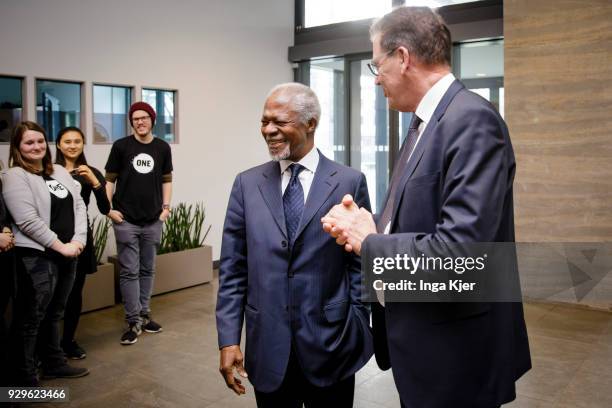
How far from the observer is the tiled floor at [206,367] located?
117 inches

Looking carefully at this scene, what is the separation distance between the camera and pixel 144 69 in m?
5.58

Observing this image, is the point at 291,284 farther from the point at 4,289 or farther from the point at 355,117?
the point at 355,117

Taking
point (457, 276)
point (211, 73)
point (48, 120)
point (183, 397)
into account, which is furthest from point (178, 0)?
point (457, 276)

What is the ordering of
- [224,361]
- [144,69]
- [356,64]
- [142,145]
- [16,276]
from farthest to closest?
[356,64] → [144,69] → [142,145] → [16,276] → [224,361]

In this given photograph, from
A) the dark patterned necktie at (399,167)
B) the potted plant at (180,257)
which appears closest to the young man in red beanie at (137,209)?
the potted plant at (180,257)

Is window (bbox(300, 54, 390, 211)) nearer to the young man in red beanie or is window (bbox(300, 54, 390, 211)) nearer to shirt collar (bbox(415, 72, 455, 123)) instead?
the young man in red beanie

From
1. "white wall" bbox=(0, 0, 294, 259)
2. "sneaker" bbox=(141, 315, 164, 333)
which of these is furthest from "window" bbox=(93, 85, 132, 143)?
"sneaker" bbox=(141, 315, 164, 333)

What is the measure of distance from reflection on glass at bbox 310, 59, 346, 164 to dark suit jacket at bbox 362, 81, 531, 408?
5947 millimetres

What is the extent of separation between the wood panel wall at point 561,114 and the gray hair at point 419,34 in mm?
3895

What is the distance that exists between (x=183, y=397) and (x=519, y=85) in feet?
12.5

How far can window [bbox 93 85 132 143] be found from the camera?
17.3 feet

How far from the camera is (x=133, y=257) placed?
4.03 meters

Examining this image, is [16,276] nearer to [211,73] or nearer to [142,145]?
[142,145]

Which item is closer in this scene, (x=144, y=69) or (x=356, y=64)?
(x=144, y=69)
